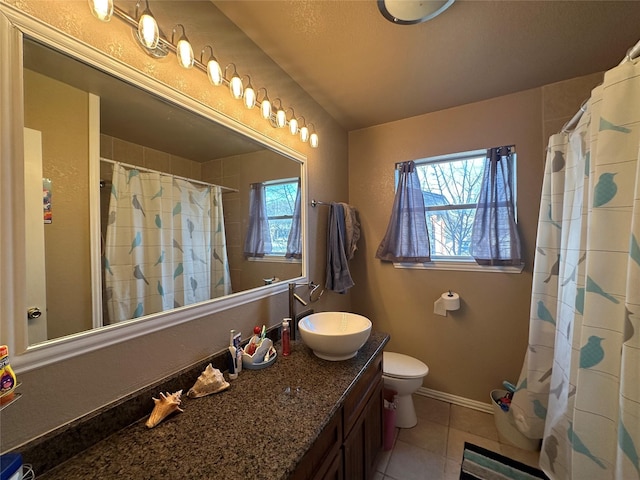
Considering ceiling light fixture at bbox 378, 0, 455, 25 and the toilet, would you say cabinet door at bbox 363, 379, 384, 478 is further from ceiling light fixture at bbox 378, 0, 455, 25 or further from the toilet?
ceiling light fixture at bbox 378, 0, 455, 25

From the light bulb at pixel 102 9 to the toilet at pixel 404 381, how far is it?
2056 millimetres

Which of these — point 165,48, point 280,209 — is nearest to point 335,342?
point 280,209

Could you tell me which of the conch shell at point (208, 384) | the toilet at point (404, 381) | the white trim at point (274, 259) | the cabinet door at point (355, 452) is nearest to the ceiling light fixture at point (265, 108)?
the white trim at point (274, 259)

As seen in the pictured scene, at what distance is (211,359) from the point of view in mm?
1039

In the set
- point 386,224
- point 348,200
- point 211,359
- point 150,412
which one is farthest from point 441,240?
point 150,412

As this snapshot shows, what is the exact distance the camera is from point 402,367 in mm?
1747

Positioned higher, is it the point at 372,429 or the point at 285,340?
the point at 285,340

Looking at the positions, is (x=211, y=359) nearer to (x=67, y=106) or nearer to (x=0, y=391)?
(x=0, y=391)

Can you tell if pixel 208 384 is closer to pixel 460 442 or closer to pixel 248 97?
pixel 248 97

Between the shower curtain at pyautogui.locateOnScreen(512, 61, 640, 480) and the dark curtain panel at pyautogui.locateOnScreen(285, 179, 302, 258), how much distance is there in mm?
1398

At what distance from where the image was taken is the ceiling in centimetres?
113

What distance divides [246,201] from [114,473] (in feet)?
3.57

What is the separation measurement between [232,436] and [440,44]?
194cm

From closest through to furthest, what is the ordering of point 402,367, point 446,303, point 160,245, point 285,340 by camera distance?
point 160,245 → point 285,340 → point 402,367 → point 446,303
